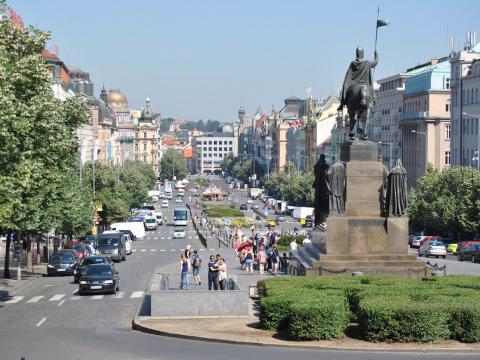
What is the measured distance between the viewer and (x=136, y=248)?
97.1 meters

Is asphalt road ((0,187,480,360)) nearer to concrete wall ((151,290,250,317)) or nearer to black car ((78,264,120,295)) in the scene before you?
black car ((78,264,120,295))

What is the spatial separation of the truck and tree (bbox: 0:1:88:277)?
84.2 meters

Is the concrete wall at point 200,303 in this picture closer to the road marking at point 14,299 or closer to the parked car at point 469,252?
the road marking at point 14,299

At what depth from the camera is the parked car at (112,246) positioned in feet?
249

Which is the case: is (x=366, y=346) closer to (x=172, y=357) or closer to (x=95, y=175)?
(x=172, y=357)

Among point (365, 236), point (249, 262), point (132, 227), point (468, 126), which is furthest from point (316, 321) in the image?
point (468, 126)

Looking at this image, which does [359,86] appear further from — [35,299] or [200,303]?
[35,299]

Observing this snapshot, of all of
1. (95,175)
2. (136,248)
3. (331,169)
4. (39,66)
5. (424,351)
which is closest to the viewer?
(424,351)

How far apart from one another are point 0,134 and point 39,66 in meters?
6.11

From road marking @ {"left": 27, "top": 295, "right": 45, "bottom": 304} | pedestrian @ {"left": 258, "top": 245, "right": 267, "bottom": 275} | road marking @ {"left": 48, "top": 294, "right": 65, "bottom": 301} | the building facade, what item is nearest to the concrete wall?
road marking @ {"left": 27, "top": 295, "right": 45, "bottom": 304}

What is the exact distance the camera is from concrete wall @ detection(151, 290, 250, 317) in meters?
35.3

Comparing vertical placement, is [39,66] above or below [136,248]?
above

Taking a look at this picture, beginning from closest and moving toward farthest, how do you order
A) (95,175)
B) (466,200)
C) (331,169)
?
(331,169) < (466,200) < (95,175)

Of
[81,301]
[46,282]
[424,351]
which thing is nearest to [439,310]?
[424,351]
